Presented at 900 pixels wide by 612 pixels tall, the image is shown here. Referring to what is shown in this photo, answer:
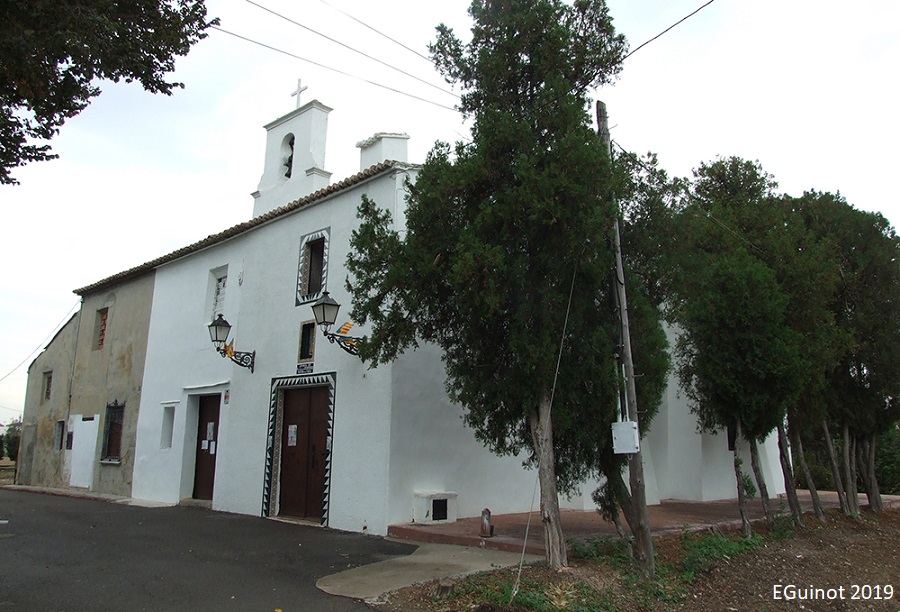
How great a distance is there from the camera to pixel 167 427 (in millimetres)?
15195

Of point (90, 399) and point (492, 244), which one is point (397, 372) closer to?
point (492, 244)

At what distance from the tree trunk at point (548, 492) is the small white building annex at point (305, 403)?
3414mm

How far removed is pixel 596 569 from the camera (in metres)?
6.69

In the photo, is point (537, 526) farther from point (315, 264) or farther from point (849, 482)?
point (315, 264)

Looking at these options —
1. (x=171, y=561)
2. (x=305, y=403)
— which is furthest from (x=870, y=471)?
(x=171, y=561)

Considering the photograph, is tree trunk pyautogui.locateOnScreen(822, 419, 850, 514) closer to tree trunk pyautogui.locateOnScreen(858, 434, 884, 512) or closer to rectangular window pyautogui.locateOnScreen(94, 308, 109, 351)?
tree trunk pyautogui.locateOnScreen(858, 434, 884, 512)

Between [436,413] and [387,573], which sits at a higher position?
[436,413]

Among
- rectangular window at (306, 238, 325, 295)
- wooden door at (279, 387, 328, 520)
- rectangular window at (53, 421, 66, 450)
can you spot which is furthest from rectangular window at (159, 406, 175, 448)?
rectangular window at (53, 421, 66, 450)

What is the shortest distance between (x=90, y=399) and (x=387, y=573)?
14784 millimetres

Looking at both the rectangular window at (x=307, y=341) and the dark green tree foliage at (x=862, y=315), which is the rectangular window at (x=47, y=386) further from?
the dark green tree foliage at (x=862, y=315)

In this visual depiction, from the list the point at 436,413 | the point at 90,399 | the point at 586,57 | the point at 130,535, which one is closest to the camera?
the point at 586,57

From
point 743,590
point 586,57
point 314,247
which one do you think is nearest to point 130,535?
point 314,247

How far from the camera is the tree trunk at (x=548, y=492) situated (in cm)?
674

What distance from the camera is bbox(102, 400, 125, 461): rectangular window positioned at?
661 inches
